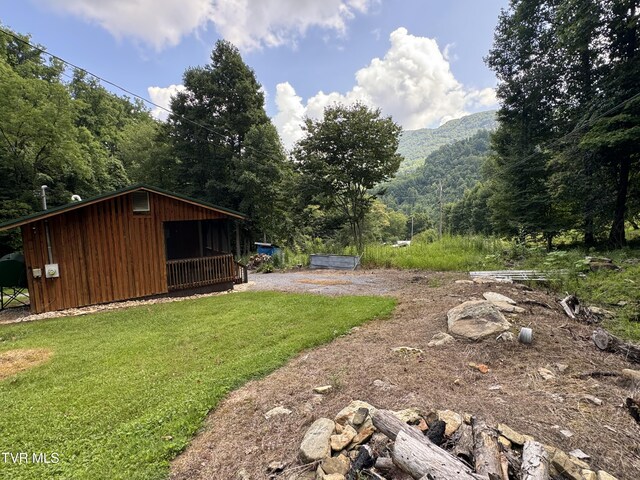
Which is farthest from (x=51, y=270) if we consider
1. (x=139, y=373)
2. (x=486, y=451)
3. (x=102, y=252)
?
(x=486, y=451)

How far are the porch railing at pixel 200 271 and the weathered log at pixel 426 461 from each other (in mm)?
9062

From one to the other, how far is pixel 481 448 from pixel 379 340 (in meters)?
2.68

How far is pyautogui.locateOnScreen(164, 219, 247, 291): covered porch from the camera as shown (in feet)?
31.4

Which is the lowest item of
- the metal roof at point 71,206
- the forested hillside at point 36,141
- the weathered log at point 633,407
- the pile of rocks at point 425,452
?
the weathered log at point 633,407

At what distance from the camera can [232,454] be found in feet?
7.97

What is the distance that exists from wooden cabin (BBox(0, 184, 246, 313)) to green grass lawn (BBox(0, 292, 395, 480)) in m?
1.15

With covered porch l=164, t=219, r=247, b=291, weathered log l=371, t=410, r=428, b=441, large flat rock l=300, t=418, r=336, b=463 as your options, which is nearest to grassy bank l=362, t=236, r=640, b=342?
weathered log l=371, t=410, r=428, b=441

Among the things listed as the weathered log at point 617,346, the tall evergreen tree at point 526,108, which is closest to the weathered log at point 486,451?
the weathered log at point 617,346

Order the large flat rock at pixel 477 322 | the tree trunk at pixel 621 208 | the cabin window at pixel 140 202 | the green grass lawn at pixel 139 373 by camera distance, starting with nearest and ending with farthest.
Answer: the green grass lawn at pixel 139 373 < the large flat rock at pixel 477 322 < the cabin window at pixel 140 202 < the tree trunk at pixel 621 208

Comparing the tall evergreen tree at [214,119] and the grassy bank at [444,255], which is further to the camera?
the tall evergreen tree at [214,119]

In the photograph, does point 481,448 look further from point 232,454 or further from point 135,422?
point 135,422

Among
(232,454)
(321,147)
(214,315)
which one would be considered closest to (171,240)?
(214,315)

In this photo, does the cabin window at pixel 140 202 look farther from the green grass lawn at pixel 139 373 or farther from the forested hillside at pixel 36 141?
the forested hillside at pixel 36 141

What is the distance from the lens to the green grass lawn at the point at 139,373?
2.59 m
